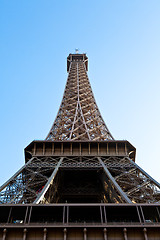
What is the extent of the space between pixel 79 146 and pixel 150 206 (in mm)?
17560

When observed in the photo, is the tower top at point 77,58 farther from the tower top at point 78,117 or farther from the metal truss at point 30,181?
the metal truss at point 30,181

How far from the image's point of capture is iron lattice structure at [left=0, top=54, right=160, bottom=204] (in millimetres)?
26094

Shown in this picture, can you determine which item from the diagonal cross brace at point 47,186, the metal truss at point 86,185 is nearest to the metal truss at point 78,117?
the metal truss at point 86,185

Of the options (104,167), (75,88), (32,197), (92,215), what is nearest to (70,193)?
(104,167)

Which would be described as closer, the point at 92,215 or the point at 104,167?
the point at 92,215

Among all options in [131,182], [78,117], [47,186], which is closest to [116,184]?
[131,182]

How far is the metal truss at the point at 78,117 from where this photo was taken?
139 feet

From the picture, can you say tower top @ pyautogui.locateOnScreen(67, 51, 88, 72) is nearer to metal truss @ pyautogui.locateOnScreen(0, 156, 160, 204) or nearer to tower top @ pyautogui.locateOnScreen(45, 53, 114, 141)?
tower top @ pyautogui.locateOnScreen(45, 53, 114, 141)

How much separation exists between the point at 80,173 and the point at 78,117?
52.0ft

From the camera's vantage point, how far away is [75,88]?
63.3m

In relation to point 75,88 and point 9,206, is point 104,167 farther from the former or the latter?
point 75,88

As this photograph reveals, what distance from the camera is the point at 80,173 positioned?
34.2m

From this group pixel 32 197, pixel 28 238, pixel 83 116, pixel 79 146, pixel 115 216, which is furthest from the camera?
Result: pixel 83 116

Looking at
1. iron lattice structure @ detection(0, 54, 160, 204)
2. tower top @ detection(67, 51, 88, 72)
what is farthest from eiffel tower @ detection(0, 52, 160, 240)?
tower top @ detection(67, 51, 88, 72)
